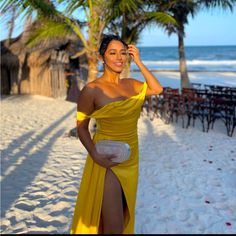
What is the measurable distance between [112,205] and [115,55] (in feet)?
2.86

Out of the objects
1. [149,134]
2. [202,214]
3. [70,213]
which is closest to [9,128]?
[149,134]

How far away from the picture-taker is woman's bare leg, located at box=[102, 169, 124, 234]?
69.5 inches

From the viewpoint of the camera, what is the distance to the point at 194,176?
475cm

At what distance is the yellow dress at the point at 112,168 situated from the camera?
5.78 ft

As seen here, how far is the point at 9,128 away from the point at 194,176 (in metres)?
5.31

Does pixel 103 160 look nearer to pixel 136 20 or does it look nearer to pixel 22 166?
pixel 22 166

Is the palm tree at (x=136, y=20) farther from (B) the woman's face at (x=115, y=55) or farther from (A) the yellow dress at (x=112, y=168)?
(A) the yellow dress at (x=112, y=168)

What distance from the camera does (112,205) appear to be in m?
1.76

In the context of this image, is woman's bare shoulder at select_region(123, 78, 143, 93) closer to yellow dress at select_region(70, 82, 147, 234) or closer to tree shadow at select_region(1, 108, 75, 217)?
yellow dress at select_region(70, 82, 147, 234)

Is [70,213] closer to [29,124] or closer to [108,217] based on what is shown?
[108,217]

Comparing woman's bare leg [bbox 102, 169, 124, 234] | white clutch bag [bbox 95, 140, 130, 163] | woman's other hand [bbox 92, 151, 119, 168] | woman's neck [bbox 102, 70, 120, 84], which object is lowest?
woman's bare leg [bbox 102, 169, 124, 234]

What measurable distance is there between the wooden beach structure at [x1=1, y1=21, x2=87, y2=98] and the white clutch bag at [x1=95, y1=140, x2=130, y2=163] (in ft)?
39.9

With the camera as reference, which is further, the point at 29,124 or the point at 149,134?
the point at 29,124

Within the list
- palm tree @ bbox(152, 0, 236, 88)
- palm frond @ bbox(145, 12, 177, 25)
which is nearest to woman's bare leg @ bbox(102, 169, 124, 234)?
palm frond @ bbox(145, 12, 177, 25)
